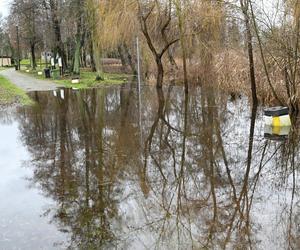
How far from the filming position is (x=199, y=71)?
22.3 m

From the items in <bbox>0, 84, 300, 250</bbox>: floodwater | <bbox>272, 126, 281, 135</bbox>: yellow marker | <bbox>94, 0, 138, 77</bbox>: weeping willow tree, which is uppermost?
<bbox>94, 0, 138, 77</bbox>: weeping willow tree

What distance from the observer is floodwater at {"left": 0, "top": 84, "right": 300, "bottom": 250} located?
15.2ft

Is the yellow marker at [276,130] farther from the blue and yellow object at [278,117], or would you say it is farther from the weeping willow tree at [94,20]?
the weeping willow tree at [94,20]

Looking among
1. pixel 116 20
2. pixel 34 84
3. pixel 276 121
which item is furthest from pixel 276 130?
pixel 34 84

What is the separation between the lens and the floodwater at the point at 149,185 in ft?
15.2

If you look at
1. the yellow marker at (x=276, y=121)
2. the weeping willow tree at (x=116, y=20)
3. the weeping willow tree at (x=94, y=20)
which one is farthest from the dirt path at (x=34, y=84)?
the yellow marker at (x=276, y=121)

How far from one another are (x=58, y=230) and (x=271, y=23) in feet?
30.1

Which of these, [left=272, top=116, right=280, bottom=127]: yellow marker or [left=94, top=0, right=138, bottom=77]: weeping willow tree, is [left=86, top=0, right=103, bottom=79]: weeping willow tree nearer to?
[left=94, top=0, right=138, bottom=77]: weeping willow tree

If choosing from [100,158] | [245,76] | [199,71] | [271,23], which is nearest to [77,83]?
[199,71]

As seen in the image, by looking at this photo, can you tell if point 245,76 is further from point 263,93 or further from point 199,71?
point 199,71

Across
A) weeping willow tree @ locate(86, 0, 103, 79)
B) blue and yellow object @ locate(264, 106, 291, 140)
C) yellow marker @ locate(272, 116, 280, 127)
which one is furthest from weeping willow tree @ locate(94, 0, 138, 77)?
yellow marker @ locate(272, 116, 280, 127)

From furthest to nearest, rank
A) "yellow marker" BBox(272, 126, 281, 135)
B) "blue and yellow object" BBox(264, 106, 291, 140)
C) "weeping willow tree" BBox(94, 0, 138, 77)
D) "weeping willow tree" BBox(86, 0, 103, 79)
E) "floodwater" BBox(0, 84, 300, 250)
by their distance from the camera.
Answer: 1. "weeping willow tree" BBox(86, 0, 103, 79)
2. "weeping willow tree" BBox(94, 0, 138, 77)
3. "blue and yellow object" BBox(264, 106, 291, 140)
4. "yellow marker" BBox(272, 126, 281, 135)
5. "floodwater" BBox(0, 84, 300, 250)

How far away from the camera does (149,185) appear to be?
6.38m

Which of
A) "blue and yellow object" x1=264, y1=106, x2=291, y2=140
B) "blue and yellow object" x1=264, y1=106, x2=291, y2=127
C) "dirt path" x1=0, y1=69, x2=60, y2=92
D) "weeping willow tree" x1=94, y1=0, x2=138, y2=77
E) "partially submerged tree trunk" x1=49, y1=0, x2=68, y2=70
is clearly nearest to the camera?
"blue and yellow object" x1=264, y1=106, x2=291, y2=140
